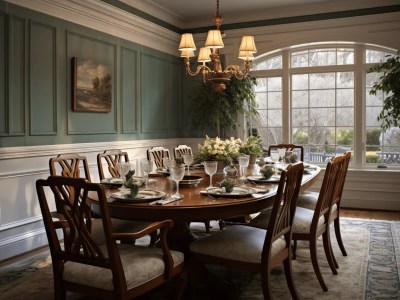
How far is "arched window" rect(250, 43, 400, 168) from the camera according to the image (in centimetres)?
581

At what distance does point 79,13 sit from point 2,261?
8.35 feet

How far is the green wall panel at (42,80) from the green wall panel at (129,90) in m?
1.19

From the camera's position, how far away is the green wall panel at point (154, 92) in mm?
5668

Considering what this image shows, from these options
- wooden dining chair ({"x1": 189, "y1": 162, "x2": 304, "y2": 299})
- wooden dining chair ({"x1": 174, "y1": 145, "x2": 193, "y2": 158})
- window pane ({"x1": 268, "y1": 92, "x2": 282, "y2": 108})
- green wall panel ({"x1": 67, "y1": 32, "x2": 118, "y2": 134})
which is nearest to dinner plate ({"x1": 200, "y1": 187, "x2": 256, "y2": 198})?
wooden dining chair ({"x1": 189, "y1": 162, "x2": 304, "y2": 299})

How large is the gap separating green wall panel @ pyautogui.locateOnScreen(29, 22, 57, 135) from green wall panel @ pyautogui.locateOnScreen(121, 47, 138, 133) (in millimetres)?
1186

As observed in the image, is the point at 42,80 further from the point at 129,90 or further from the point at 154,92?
the point at 154,92

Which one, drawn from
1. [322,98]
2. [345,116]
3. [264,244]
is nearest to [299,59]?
[322,98]

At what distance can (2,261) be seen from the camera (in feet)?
11.7

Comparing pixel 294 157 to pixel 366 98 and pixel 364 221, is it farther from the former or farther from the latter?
pixel 366 98

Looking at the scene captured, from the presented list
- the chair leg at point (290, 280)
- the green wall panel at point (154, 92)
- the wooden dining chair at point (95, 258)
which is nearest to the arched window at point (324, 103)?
the green wall panel at point (154, 92)

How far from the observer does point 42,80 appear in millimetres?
3965

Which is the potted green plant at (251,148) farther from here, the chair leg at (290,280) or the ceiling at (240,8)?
Result: the ceiling at (240,8)

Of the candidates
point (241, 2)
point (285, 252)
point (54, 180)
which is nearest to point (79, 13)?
point (241, 2)

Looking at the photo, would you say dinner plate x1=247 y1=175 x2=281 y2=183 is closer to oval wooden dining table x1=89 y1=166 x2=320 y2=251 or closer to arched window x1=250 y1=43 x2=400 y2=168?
oval wooden dining table x1=89 y1=166 x2=320 y2=251
